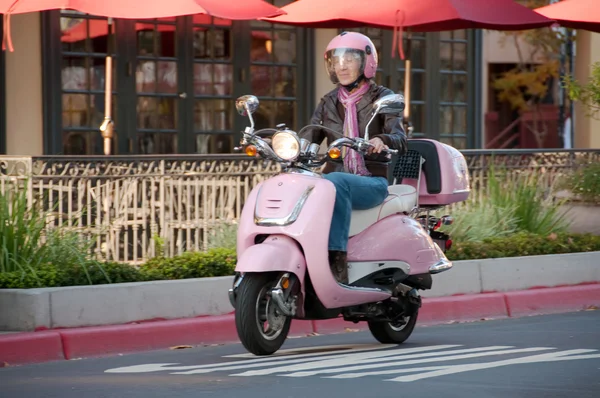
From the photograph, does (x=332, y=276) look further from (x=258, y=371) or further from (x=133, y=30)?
(x=133, y=30)

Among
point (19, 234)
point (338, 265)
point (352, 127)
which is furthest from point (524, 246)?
point (19, 234)

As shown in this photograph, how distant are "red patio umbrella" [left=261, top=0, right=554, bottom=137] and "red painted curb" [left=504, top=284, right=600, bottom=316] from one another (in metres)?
3.39

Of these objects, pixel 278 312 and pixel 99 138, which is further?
pixel 99 138

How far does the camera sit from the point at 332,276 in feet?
24.6

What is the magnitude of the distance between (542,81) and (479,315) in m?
20.4

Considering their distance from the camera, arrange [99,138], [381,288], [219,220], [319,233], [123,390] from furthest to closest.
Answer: [99,138] → [219,220] → [381,288] → [319,233] → [123,390]

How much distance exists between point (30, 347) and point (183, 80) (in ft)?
23.6

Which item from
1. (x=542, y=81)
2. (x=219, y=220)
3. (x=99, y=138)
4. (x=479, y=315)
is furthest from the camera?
(x=542, y=81)

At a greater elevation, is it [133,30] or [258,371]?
[133,30]

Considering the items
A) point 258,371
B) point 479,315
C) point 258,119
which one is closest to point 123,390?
point 258,371

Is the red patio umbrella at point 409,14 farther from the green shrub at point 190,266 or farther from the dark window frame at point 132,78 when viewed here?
the green shrub at point 190,266

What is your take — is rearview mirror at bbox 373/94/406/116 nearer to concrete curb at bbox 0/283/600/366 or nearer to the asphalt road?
the asphalt road

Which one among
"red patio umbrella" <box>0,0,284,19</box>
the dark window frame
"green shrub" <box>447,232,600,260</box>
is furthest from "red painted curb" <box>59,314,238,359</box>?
the dark window frame

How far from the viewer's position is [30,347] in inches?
318
